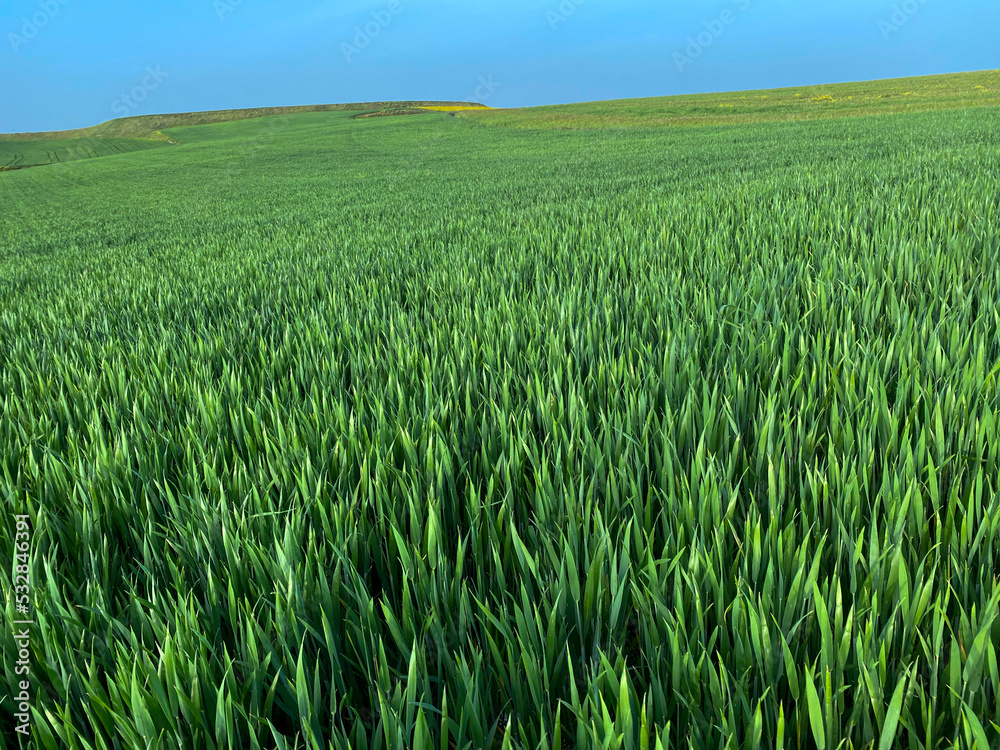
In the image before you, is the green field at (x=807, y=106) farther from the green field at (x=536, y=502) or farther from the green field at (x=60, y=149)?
the green field at (x=536, y=502)

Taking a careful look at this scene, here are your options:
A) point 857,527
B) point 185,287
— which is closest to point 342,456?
point 857,527

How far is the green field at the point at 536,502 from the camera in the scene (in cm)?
76

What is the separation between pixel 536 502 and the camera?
114 cm

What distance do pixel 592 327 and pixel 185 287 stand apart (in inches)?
130

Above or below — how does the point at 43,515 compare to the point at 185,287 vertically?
below

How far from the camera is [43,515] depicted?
1.23 m

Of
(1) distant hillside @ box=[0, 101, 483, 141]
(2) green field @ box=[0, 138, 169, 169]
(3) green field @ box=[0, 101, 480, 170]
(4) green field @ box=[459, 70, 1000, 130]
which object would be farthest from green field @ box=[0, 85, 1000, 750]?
(1) distant hillside @ box=[0, 101, 483, 141]

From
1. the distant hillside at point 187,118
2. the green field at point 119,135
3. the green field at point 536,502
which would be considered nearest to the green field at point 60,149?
the green field at point 119,135

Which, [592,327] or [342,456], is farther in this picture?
[592,327]

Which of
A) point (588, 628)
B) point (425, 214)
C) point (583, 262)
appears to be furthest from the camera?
point (425, 214)

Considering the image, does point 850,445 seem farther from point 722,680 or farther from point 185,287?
point 185,287

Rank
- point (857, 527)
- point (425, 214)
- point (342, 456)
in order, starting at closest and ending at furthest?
point (857, 527)
point (342, 456)
point (425, 214)

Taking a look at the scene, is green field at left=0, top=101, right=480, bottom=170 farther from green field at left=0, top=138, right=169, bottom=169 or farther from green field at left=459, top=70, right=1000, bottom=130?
green field at left=459, top=70, right=1000, bottom=130

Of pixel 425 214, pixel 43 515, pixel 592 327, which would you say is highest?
pixel 425 214
